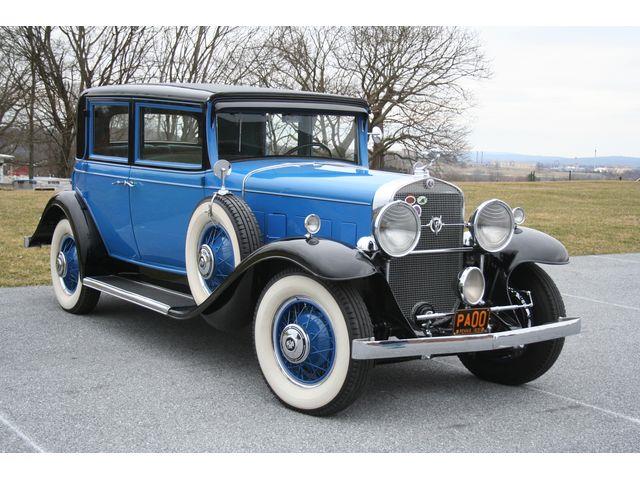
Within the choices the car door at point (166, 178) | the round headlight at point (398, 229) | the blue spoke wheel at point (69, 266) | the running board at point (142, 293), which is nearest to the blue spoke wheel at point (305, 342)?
the round headlight at point (398, 229)

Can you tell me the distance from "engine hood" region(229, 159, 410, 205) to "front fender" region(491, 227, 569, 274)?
0.82 m

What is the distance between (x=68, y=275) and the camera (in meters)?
6.86

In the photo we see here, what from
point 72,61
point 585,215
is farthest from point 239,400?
point 72,61

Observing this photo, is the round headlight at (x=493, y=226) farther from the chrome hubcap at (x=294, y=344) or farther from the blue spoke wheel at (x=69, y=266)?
the blue spoke wheel at (x=69, y=266)

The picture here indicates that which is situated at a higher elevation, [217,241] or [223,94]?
[223,94]

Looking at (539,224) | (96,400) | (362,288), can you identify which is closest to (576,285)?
(362,288)

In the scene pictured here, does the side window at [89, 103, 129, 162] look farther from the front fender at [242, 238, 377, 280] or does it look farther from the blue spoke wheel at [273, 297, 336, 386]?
the blue spoke wheel at [273, 297, 336, 386]

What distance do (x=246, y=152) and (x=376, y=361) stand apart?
6.93ft

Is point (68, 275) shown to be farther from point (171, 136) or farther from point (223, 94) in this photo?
point (223, 94)

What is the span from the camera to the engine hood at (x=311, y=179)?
15.4ft

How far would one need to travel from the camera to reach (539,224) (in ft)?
52.9

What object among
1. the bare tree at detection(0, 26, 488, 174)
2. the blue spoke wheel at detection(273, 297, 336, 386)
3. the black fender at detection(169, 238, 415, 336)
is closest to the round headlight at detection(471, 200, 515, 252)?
the black fender at detection(169, 238, 415, 336)

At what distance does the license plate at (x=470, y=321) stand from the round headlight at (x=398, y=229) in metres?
0.49

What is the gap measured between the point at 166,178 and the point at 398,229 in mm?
2196
